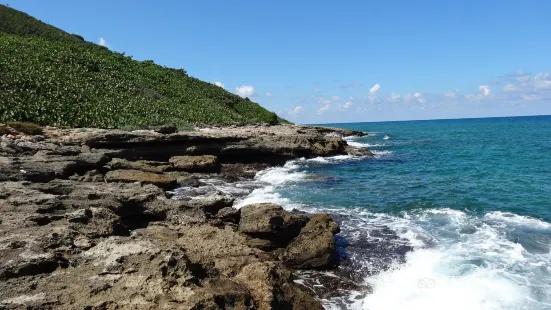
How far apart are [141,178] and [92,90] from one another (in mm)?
28087

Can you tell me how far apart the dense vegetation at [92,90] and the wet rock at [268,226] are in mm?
25245

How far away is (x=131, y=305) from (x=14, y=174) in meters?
11.4

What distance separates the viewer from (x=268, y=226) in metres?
13.0

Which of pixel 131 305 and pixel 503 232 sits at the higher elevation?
pixel 131 305

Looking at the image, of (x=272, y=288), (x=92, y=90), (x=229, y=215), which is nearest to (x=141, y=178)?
(x=229, y=215)

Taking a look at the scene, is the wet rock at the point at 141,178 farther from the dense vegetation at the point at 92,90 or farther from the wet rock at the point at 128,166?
the dense vegetation at the point at 92,90

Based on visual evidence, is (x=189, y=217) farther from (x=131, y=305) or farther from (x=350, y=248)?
(x=131, y=305)

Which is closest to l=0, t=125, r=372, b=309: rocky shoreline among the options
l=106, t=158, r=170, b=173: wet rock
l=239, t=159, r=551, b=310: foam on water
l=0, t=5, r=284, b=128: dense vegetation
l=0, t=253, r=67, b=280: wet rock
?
l=0, t=253, r=67, b=280: wet rock

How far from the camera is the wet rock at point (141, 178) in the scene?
2006 cm

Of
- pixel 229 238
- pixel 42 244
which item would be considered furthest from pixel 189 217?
pixel 42 244

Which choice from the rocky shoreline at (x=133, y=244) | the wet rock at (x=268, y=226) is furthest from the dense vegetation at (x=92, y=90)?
the wet rock at (x=268, y=226)

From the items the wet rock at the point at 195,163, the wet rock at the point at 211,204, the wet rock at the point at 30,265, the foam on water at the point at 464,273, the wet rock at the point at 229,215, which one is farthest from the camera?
the wet rock at the point at 195,163

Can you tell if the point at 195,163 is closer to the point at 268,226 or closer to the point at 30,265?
the point at 268,226

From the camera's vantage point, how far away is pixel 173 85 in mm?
64125
